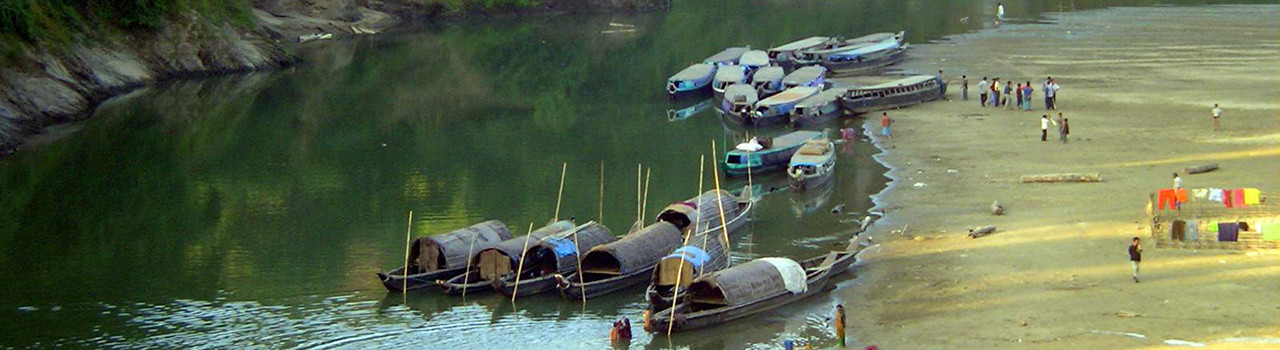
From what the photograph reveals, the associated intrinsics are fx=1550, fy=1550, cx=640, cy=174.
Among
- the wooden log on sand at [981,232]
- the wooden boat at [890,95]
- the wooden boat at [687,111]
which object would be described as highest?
the wooden boat at [890,95]

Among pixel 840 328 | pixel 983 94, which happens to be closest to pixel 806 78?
pixel 983 94

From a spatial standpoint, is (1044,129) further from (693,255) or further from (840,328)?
(840,328)

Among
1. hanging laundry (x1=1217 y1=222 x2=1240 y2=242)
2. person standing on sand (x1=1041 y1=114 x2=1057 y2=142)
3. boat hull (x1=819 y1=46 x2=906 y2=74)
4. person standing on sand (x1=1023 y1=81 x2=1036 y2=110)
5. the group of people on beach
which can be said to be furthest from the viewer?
boat hull (x1=819 y1=46 x2=906 y2=74)

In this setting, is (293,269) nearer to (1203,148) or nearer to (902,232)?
(902,232)

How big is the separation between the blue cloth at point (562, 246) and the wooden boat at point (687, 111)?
113 ft

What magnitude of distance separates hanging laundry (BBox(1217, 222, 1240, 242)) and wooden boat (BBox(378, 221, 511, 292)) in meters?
18.5

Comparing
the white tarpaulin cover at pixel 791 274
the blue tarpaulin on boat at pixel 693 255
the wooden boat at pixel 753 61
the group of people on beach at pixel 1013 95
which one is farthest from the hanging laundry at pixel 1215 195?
the wooden boat at pixel 753 61

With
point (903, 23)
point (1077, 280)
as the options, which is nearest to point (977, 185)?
point (1077, 280)

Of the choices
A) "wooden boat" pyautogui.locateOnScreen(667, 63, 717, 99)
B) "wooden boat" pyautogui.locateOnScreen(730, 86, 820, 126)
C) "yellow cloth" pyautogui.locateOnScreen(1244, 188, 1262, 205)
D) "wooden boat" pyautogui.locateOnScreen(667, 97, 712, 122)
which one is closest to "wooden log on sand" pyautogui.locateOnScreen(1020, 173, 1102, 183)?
"yellow cloth" pyautogui.locateOnScreen(1244, 188, 1262, 205)

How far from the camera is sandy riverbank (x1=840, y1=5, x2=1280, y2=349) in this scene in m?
33.2

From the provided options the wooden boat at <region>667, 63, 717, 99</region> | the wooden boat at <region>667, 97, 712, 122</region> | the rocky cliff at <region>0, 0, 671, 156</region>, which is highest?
the rocky cliff at <region>0, 0, 671, 156</region>

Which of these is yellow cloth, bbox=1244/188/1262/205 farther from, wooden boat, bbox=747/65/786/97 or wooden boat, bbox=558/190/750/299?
wooden boat, bbox=747/65/786/97

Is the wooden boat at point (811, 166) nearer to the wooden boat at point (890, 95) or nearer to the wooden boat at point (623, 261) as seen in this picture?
the wooden boat at point (623, 261)

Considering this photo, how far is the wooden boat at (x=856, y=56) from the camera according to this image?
9181 cm
